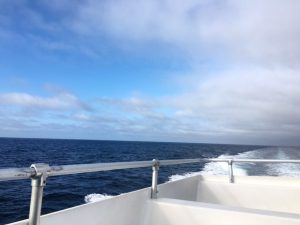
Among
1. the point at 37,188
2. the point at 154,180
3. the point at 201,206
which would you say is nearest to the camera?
the point at 37,188

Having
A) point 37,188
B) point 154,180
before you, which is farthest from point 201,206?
point 37,188

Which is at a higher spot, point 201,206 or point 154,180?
point 154,180

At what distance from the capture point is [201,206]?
228cm

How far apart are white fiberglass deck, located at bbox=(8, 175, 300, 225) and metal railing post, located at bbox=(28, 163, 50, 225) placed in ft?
0.17

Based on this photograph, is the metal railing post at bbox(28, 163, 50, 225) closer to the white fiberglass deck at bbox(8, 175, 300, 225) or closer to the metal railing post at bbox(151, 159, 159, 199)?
the white fiberglass deck at bbox(8, 175, 300, 225)

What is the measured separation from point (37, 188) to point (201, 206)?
1.42 metres

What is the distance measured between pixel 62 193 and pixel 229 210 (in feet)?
43.2

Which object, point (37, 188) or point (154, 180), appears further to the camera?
point (154, 180)

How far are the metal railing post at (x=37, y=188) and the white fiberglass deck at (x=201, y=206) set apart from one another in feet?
0.17

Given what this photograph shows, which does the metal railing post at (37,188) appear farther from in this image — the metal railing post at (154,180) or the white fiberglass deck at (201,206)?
the metal railing post at (154,180)

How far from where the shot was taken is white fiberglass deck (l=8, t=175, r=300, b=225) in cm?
190

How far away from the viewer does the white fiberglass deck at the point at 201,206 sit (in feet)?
6.23

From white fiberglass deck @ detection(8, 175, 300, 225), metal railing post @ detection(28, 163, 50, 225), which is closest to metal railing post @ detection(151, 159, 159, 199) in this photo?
white fiberglass deck @ detection(8, 175, 300, 225)

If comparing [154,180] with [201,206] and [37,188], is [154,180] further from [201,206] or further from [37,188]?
[37,188]
